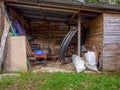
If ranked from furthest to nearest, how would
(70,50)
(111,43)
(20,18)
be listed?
1. (70,50)
2. (20,18)
3. (111,43)

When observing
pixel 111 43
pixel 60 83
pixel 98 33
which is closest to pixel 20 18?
pixel 98 33

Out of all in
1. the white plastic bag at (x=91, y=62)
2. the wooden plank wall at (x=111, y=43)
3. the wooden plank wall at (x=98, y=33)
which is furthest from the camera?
the wooden plank wall at (x=98, y=33)

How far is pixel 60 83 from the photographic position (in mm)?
6035

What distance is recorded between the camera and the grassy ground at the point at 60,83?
583 centimetres

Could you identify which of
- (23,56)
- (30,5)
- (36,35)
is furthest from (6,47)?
(36,35)

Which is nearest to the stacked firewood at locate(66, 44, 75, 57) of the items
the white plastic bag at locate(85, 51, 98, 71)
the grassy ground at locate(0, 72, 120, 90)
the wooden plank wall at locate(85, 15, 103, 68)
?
the wooden plank wall at locate(85, 15, 103, 68)

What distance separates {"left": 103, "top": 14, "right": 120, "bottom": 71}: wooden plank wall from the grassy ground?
95cm

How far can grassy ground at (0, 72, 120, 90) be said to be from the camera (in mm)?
5828

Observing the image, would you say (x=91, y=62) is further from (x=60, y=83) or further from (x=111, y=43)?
(x=60, y=83)

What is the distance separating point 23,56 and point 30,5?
2006mm

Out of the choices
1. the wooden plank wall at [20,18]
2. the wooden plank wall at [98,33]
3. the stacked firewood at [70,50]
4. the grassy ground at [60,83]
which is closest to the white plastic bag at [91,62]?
the wooden plank wall at [98,33]

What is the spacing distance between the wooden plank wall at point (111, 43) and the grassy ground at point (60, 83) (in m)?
0.95

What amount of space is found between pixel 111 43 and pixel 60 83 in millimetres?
2783

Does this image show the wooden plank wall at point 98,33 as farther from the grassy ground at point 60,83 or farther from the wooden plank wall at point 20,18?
the wooden plank wall at point 20,18
